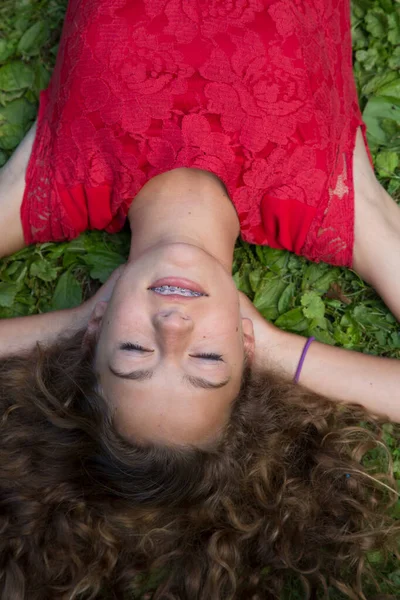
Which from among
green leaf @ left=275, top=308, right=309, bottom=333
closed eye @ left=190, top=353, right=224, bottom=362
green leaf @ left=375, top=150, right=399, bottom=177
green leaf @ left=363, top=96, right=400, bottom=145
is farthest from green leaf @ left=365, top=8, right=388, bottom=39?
closed eye @ left=190, top=353, right=224, bottom=362

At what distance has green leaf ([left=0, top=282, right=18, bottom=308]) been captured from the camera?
12.8 ft

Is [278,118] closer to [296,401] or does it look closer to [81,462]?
[296,401]

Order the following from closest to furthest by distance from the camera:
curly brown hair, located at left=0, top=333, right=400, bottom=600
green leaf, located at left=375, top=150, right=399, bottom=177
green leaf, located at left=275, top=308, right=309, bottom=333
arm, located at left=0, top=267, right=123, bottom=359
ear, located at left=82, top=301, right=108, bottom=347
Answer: curly brown hair, located at left=0, top=333, right=400, bottom=600, ear, located at left=82, top=301, right=108, bottom=347, arm, located at left=0, top=267, right=123, bottom=359, green leaf, located at left=275, top=308, right=309, bottom=333, green leaf, located at left=375, top=150, right=399, bottom=177

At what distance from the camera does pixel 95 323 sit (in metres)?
3.19

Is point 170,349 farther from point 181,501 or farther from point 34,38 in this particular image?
point 34,38

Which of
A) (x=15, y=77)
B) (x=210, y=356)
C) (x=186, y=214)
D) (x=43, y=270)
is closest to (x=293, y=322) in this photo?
(x=186, y=214)

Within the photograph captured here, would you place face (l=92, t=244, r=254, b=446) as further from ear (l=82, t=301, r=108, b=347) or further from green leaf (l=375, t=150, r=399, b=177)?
green leaf (l=375, t=150, r=399, b=177)

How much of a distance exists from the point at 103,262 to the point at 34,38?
1425 millimetres

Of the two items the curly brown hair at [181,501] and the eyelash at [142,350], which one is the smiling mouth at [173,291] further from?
the curly brown hair at [181,501]

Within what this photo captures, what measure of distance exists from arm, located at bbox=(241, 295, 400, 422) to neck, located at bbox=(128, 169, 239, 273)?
1.65 feet

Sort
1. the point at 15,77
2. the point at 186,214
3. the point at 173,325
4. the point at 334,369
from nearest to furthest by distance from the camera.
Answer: the point at 173,325 → the point at 186,214 → the point at 334,369 → the point at 15,77

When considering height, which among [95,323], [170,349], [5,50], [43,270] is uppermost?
[5,50]

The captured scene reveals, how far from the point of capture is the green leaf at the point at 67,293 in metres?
3.92

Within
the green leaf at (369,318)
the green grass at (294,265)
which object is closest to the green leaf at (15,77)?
the green grass at (294,265)
